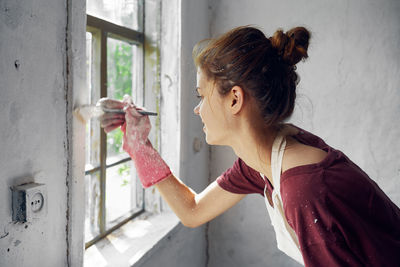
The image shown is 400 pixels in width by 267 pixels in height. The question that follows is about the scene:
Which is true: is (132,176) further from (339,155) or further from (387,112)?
(387,112)

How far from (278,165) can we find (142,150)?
505 millimetres

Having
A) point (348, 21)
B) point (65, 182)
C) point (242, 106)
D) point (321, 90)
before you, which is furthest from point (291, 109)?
point (348, 21)

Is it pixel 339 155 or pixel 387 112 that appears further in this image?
pixel 387 112

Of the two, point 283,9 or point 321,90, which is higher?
point 283,9

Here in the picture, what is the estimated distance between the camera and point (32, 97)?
711 millimetres

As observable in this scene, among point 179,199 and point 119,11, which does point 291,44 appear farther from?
point 119,11

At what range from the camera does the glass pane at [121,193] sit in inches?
53.6

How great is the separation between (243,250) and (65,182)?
1.39 metres

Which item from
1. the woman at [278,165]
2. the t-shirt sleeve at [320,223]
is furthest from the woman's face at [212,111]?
the t-shirt sleeve at [320,223]

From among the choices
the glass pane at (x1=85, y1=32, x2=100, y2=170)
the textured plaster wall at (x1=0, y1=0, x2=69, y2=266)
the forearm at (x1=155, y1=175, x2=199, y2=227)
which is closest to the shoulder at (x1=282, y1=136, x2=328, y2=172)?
the forearm at (x1=155, y1=175, x2=199, y2=227)

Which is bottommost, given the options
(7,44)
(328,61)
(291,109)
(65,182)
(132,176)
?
(132,176)

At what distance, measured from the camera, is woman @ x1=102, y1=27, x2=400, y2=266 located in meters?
0.70

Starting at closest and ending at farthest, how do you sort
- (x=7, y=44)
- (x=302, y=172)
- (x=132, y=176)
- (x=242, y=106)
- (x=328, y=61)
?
(x=7, y=44) → (x=302, y=172) → (x=242, y=106) → (x=132, y=176) → (x=328, y=61)

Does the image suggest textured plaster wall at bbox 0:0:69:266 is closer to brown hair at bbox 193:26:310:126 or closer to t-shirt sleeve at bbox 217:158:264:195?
brown hair at bbox 193:26:310:126
